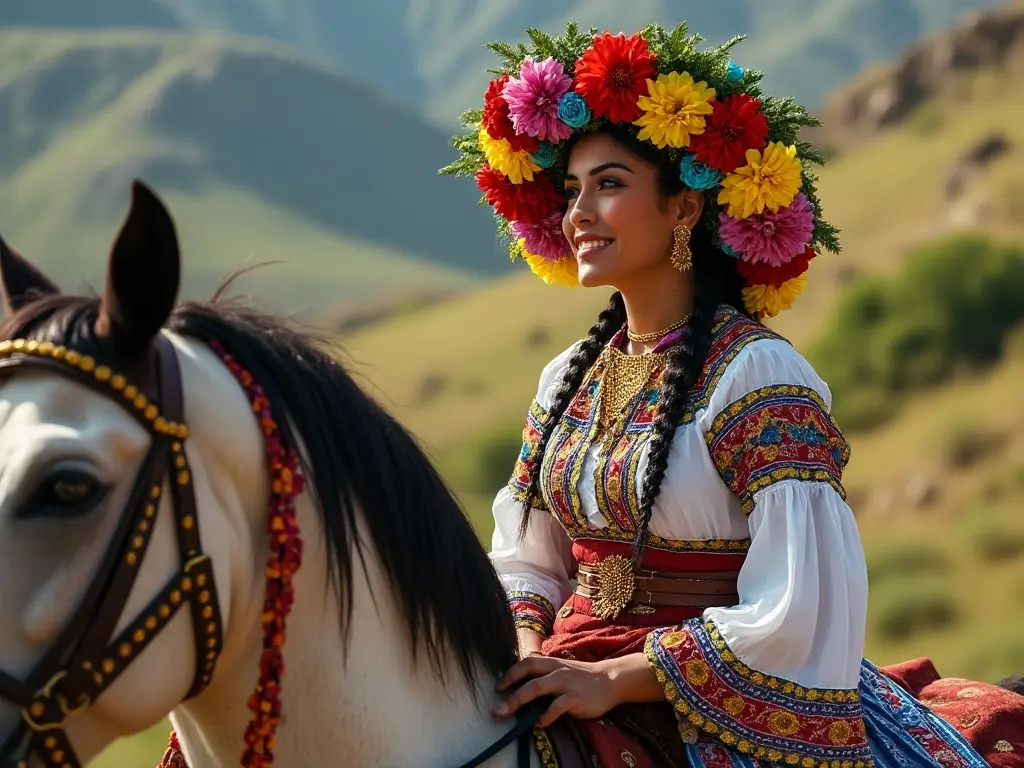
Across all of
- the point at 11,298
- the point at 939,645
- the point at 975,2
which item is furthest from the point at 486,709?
the point at 975,2

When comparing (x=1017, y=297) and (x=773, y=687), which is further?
(x=1017, y=297)

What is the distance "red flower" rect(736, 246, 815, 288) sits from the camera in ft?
10.6

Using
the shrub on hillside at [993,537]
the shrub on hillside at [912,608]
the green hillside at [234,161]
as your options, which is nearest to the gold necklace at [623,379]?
the shrub on hillside at [912,608]

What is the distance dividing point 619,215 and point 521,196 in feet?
1.36

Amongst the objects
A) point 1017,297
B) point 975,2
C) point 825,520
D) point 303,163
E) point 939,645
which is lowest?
point 825,520

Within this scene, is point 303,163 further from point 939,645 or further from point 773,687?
point 773,687

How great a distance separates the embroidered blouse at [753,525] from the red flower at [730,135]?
0.33 metres

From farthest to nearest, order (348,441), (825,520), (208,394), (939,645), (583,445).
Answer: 1. (939,645)
2. (583,445)
3. (825,520)
4. (348,441)
5. (208,394)

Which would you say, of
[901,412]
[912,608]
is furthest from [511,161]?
[901,412]

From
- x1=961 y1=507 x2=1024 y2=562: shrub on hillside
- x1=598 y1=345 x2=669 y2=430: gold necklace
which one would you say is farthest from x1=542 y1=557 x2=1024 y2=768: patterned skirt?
x1=961 y1=507 x2=1024 y2=562: shrub on hillside

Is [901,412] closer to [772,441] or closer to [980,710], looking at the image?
[980,710]

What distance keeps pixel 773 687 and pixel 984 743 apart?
2.56 feet

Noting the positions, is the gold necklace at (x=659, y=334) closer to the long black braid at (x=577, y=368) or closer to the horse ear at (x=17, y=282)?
the long black braid at (x=577, y=368)

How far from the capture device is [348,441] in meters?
2.32
